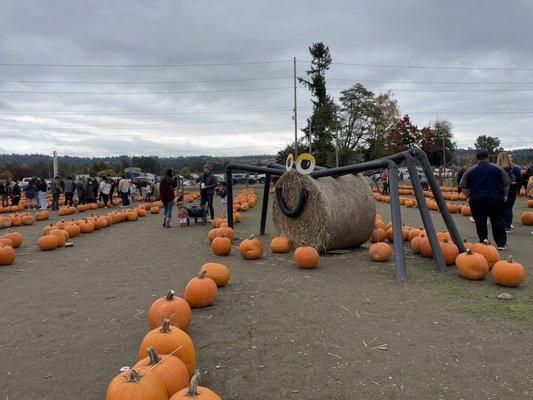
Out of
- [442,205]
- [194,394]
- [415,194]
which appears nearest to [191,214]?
[415,194]

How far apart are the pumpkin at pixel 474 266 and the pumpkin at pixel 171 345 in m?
4.23

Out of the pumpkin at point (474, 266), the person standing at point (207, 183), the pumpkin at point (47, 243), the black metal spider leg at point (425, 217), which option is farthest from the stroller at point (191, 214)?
the pumpkin at point (474, 266)

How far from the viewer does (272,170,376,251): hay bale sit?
7.98 m

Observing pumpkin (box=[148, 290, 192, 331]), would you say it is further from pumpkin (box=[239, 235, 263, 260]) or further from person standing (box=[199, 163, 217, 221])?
person standing (box=[199, 163, 217, 221])

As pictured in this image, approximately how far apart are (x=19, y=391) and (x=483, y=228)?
7.32 m

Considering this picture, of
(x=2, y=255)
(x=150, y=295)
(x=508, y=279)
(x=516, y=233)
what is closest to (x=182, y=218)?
(x=2, y=255)

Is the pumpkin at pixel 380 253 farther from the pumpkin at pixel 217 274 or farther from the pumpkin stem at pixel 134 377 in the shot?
the pumpkin stem at pixel 134 377

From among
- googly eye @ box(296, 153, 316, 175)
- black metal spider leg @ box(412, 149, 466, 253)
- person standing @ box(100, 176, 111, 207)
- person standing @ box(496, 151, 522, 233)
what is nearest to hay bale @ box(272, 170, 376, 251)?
googly eye @ box(296, 153, 316, 175)

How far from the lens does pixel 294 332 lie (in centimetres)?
422

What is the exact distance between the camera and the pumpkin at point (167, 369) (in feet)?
9.39

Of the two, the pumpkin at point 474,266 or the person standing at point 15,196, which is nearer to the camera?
the pumpkin at point 474,266

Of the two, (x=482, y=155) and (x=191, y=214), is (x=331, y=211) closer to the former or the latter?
(x=482, y=155)

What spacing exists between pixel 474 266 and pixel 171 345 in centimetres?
445

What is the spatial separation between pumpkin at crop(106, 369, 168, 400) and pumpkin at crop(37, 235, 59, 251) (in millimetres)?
8080
